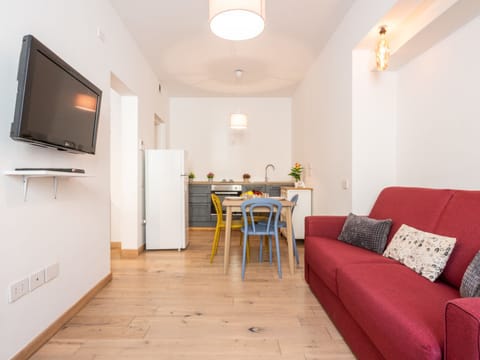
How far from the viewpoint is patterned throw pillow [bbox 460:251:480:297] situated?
1257 millimetres

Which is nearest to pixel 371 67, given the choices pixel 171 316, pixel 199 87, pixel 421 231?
pixel 421 231

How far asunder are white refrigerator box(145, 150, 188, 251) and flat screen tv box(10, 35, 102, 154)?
6.01 feet

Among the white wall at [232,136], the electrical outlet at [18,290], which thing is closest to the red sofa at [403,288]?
the electrical outlet at [18,290]

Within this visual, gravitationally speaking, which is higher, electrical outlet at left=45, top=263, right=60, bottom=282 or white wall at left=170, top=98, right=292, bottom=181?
white wall at left=170, top=98, right=292, bottom=181

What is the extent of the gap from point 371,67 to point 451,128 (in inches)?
42.2

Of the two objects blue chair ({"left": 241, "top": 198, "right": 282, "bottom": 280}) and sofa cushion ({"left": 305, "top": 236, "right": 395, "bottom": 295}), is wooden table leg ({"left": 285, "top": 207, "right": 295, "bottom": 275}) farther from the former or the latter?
sofa cushion ({"left": 305, "top": 236, "right": 395, "bottom": 295})

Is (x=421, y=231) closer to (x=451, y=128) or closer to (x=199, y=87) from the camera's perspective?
(x=451, y=128)

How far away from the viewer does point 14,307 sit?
1.56m

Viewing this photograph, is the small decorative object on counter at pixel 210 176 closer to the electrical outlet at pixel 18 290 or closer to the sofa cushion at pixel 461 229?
the electrical outlet at pixel 18 290

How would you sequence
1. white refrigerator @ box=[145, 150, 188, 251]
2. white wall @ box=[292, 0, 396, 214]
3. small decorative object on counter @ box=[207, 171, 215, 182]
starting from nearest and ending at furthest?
white wall @ box=[292, 0, 396, 214] → white refrigerator @ box=[145, 150, 188, 251] → small decorative object on counter @ box=[207, 171, 215, 182]

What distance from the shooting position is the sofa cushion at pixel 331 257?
1917 mm

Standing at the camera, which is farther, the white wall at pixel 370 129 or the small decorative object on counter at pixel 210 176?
the small decorative object on counter at pixel 210 176

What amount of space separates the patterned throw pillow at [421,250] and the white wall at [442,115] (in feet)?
2.08

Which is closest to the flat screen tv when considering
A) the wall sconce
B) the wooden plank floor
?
the wooden plank floor
